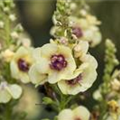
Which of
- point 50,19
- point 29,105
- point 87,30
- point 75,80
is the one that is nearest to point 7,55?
point 75,80

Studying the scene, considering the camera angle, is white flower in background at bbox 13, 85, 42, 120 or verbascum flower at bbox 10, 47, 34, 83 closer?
A: verbascum flower at bbox 10, 47, 34, 83

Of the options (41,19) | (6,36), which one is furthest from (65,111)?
(41,19)

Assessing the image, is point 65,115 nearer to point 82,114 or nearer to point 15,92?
point 82,114

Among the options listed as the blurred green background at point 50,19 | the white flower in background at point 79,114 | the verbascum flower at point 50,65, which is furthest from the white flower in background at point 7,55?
the blurred green background at point 50,19

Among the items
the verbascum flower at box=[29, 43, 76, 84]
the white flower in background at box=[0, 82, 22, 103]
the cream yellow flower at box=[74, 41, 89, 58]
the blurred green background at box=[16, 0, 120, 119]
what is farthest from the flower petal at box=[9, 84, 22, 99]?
the blurred green background at box=[16, 0, 120, 119]

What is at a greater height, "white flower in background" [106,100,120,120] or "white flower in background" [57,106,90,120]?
"white flower in background" [57,106,90,120]

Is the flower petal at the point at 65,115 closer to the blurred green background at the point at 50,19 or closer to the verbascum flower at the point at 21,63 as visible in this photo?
the verbascum flower at the point at 21,63

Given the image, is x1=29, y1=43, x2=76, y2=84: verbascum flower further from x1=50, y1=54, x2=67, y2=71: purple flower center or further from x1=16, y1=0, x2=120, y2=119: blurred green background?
x1=16, y1=0, x2=120, y2=119: blurred green background

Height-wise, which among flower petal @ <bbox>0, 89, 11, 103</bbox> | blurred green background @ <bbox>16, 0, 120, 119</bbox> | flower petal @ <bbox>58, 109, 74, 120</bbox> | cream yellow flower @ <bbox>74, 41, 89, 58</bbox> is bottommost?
blurred green background @ <bbox>16, 0, 120, 119</bbox>
